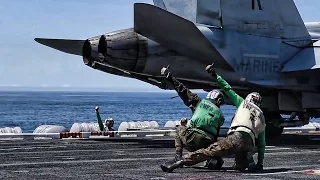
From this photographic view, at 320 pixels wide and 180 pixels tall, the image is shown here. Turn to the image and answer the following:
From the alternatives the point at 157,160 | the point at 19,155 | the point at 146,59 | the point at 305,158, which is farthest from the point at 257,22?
the point at 19,155

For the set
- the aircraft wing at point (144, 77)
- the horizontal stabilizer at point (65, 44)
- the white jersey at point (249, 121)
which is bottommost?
the white jersey at point (249, 121)

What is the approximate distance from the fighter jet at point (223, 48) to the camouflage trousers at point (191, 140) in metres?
6.55

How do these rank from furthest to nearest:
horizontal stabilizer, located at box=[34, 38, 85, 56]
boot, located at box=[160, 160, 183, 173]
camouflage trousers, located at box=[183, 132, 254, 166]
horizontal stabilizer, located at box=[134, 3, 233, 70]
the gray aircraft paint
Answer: horizontal stabilizer, located at box=[34, 38, 85, 56], the gray aircraft paint, horizontal stabilizer, located at box=[134, 3, 233, 70], camouflage trousers, located at box=[183, 132, 254, 166], boot, located at box=[160, 160, 183, 173]

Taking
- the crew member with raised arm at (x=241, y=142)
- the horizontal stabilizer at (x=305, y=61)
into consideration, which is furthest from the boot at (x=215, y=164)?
the horizontal stabilizer at (x=305, y=61)

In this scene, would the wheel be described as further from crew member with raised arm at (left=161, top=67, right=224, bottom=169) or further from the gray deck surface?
crew member with raised arm at (left=161, top=67, right=224, bottom=169)

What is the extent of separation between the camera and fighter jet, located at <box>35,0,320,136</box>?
1966 centimetres

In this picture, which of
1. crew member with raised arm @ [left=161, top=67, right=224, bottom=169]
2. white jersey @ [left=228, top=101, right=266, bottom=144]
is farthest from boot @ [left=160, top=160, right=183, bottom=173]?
white jersey @ [left=228, top=101, right=266, bottom=144]

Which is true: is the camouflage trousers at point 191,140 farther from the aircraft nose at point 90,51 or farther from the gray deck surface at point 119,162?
the aircraft nose at point 90,51

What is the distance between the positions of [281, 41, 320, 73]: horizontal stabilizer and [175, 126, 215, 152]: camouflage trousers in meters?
9.94

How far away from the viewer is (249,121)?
480 inches

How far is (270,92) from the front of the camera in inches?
897

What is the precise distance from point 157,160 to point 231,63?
22.3ft

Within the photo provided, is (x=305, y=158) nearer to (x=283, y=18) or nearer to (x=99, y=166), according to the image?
(x=99, y=166)

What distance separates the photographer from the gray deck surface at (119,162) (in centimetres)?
1156
